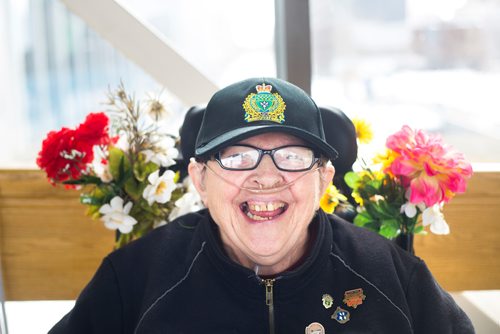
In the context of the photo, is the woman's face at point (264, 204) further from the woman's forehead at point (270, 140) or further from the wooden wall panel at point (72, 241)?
the wooden wall panel at point (72, 241)

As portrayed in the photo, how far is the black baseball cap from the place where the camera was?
1.41 m

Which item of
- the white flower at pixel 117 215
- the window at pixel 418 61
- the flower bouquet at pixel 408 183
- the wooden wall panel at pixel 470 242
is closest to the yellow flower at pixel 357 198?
the flower bouquet at pixel 408 183

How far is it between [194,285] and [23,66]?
590 cm

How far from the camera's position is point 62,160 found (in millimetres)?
1856

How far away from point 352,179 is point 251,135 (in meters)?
0.58

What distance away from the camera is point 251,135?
1.39m

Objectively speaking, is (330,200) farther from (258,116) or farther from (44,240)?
(44,240)

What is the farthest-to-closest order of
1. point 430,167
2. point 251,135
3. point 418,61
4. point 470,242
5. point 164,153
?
point 418,61 < point 470,242 < point 164,153 < point 430,167 < point 251,135

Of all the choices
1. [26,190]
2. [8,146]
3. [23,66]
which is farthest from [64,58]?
[26,190]

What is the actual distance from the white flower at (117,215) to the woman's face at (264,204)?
456 mm

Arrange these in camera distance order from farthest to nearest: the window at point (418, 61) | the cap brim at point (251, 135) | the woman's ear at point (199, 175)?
the window at point (418, 61) < the woman's ear at point (199, 175) < the cap brim at point (251, 135)

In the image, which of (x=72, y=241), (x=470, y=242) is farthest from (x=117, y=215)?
(x=470, y=242)

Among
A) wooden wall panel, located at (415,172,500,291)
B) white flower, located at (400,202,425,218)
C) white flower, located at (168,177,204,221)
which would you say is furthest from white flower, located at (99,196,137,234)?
wooden wall panel, located at (415,172,500,291)

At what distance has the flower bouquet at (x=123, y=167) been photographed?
1856 mm
